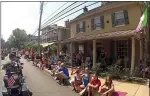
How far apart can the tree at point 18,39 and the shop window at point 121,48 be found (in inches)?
2473

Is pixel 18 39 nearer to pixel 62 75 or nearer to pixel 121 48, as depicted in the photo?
pixel 121 48

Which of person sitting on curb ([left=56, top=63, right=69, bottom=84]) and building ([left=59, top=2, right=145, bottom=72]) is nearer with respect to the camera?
person sitting on curb ([left=56, top=63, right=69, bottom=84])

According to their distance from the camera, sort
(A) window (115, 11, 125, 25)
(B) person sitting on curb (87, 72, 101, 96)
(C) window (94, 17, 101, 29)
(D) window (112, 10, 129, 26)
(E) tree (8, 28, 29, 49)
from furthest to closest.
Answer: (E) tree (8, 28, 29, 49) < (C) window (94, 17, 101, 29) < (A) window (115, 11, 125, 25) < (D) window (112, 10, 129, 26) < (B) person sitting on curb (87, 72, 101, 96)

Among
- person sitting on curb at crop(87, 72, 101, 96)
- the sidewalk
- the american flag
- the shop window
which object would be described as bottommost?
the sidewalk

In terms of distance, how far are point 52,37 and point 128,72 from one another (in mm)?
36483

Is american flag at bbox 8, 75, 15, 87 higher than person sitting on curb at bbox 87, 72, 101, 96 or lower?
higher

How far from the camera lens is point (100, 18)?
21.9m

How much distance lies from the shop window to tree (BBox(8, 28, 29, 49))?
62.8 meters

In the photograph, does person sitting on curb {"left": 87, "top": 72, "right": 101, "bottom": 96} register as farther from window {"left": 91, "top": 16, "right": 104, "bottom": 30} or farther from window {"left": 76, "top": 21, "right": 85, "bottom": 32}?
window {"left": 76, "top": 21, "right": 85, "bottom": 32}

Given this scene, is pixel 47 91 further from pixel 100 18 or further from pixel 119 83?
pixel 100 18

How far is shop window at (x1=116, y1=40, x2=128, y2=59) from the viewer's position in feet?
61.1

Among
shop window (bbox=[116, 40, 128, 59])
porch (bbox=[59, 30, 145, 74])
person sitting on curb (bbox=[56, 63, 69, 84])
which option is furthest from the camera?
shop window (bbox=[116, 40, 128, 59])

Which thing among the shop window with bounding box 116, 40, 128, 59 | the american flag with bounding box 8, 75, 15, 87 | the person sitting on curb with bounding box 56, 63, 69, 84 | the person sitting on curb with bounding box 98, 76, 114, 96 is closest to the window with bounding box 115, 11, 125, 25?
the shop window with bounding box 116, 40, 128, 59

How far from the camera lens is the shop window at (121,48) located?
18.6 m
